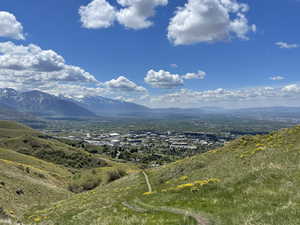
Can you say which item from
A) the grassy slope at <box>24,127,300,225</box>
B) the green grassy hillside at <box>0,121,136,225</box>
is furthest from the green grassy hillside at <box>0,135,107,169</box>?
the grassy slope at <box>24,127,300,225</box>

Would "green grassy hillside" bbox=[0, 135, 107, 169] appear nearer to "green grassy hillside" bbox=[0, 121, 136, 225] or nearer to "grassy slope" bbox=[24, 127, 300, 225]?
"green grassy hillside" bbox=[0, 121, 136, 225]

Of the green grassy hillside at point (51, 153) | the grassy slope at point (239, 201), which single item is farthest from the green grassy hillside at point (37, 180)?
the grassy slope at point (239, 201)

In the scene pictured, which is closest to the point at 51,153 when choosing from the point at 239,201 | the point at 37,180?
the point at 37,180

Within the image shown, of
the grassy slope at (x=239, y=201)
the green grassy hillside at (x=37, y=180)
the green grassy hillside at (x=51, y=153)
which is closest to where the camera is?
the grassy slope at (x=239, y=201)

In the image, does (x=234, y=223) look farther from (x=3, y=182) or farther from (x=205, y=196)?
(x=3, y=182)

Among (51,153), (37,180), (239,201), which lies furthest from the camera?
(51,153)

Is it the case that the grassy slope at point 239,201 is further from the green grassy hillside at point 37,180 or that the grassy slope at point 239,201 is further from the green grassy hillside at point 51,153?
the green grassy hillside at point 51,153

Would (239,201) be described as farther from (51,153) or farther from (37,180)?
(51,153)

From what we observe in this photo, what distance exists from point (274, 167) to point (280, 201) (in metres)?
7.72

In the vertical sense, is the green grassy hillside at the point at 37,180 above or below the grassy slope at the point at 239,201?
below

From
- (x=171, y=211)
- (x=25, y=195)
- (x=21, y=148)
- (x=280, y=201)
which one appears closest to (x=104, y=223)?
(x=171, y=211)

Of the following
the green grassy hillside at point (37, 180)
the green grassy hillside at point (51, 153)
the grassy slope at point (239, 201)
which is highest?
the grassy slope at point (239, 201)

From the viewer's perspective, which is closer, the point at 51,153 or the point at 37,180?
the point at 37,180

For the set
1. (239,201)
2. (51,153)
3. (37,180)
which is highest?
(239,201)
